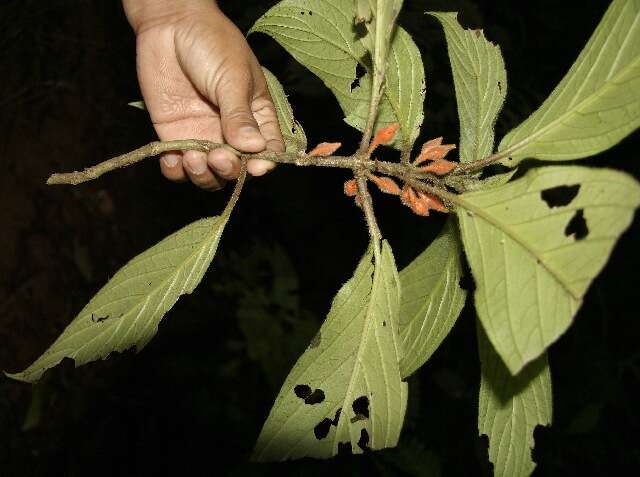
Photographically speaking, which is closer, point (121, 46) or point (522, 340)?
point (522, 340)

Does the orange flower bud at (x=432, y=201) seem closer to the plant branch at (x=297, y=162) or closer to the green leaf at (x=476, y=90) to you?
the plant branch at (x=297, y=162)

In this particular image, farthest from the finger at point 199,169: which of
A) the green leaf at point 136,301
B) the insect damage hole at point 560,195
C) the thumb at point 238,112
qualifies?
the insect damage hole at point 560,195

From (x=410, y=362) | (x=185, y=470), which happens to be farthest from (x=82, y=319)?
(x=185, y=470)

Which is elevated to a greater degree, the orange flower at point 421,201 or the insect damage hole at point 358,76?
the insect damage hole at point 358,76

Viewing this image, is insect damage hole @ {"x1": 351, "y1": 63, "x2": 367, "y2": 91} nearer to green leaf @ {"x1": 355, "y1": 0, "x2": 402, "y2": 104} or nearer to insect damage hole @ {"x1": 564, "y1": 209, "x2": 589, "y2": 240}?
green leaf @ {"x1": 355, "y1": 0, "x2": 402, "y2": 104}

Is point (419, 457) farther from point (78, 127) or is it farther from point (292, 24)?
point (78, 127)
